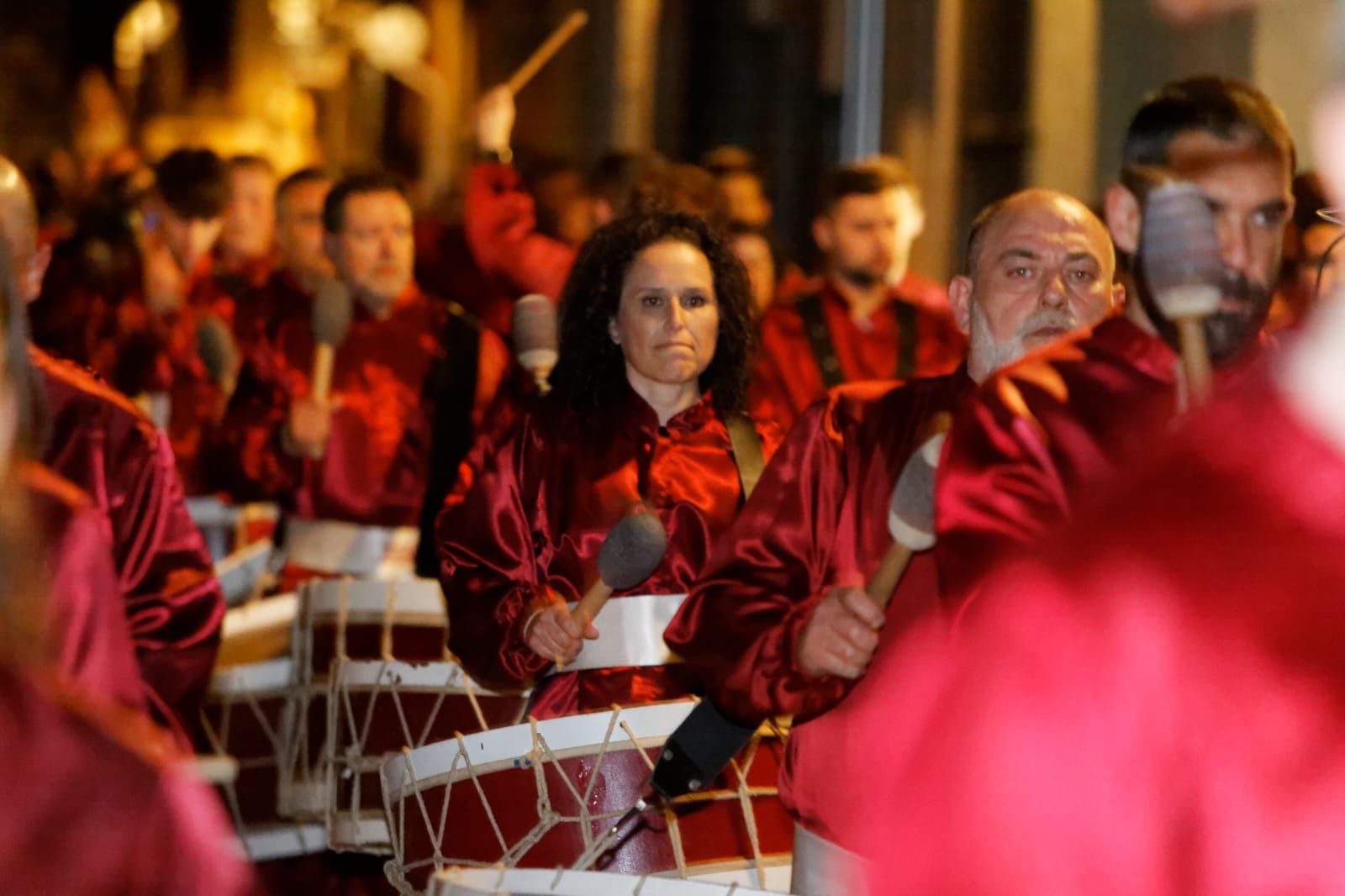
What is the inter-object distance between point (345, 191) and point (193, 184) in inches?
85.7

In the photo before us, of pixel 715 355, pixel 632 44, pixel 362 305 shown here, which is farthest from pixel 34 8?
pixel 715 355

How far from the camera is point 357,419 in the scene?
6.58m

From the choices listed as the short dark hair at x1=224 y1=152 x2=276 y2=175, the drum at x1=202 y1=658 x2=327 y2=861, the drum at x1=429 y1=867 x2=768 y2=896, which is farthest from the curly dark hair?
the short dark hair at x1=224 y1=152 x2=276 y2=175

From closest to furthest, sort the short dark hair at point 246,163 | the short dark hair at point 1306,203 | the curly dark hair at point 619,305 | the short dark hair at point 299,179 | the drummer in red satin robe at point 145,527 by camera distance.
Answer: the drummer in red satin robe at point 145,527, the curly dark hair at point 619,305, the short dark hair at point 1306,203, the short dark hair at point 299,179, the short dark hair at point 246,163

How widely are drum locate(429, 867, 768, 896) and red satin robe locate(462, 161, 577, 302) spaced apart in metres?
4.57

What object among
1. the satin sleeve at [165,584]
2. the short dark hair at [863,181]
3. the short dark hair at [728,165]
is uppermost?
the short dark hair at [728,165]

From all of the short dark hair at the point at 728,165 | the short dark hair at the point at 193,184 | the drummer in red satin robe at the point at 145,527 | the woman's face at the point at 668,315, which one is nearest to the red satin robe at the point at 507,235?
the short dark hair at the point at 728,165

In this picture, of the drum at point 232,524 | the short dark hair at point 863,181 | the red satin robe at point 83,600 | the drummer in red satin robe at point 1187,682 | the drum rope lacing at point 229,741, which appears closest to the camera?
the drummer in red satin robe at point 1187,682

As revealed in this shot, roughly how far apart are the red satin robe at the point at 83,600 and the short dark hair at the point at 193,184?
19.2 feet

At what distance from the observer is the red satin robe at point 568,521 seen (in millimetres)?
4254

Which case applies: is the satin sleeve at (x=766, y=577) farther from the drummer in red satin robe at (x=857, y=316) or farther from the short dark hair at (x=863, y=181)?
the short dark hair at (x=863, y=181)

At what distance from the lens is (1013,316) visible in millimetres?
3559

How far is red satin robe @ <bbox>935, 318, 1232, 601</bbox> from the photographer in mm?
2650

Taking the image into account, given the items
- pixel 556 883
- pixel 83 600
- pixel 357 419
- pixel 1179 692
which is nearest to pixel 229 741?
pixel 357 419
